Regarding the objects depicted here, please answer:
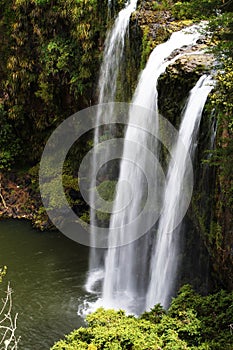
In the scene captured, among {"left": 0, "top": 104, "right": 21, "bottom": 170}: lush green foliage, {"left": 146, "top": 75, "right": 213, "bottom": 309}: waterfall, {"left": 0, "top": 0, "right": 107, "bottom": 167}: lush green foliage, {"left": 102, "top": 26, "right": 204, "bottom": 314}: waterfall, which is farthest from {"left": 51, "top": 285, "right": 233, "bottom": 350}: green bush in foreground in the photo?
{"left": 0, "top": 104, "right": 21, "bottom": 170}: lush green foliage

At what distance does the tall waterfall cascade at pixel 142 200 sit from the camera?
8969mm

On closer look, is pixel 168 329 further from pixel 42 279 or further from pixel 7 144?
pixel 7 144

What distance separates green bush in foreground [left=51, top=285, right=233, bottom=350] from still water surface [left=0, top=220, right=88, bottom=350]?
9.47 feet

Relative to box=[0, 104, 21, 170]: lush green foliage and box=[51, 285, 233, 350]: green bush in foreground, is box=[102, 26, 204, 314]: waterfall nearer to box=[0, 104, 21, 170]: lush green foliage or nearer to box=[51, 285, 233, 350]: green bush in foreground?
box=[51, 285, 233, 350]: green bush in foreground

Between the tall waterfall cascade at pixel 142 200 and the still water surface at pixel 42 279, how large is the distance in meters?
0.57

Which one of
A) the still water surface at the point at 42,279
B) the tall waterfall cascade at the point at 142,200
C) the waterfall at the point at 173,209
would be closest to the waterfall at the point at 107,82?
the tall waterfall cascade at the point at 142,200

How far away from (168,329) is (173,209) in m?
3.14

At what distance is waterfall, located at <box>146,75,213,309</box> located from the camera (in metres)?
8.50

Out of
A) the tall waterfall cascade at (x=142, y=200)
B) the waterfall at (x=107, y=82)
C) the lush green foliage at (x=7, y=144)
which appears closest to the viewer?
the tall waterfall cascade at (x=142, y=200)

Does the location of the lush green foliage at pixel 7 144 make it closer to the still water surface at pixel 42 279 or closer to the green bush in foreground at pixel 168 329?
the still water surface at pixel 42 279

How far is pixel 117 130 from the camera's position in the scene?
13.0m

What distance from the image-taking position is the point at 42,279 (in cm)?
1158

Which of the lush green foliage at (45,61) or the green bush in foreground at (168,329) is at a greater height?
the lush green foliage at (45,61)

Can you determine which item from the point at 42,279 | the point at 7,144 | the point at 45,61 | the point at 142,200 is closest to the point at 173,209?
the point at 142,200
